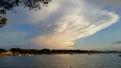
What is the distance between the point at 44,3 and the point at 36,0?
1.33 feet

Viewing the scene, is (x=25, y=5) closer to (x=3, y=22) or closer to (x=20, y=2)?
(x=20, y=2)

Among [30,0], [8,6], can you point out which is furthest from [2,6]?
[30,0]

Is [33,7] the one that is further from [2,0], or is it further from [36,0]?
[2,0]

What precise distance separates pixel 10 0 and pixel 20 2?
1.53 ft

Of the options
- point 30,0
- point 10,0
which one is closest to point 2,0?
point 10,0

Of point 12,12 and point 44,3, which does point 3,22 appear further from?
point 44,3

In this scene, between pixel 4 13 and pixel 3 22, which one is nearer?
pixel 4 13

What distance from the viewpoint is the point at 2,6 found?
1526 cm

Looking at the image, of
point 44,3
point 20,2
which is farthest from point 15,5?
point 44,3

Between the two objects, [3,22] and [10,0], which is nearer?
[10,0]

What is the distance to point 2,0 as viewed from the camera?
1493 cm

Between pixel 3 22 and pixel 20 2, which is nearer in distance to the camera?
pixel 20 2

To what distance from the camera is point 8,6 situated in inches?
599

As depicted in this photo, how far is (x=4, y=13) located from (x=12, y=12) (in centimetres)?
56
